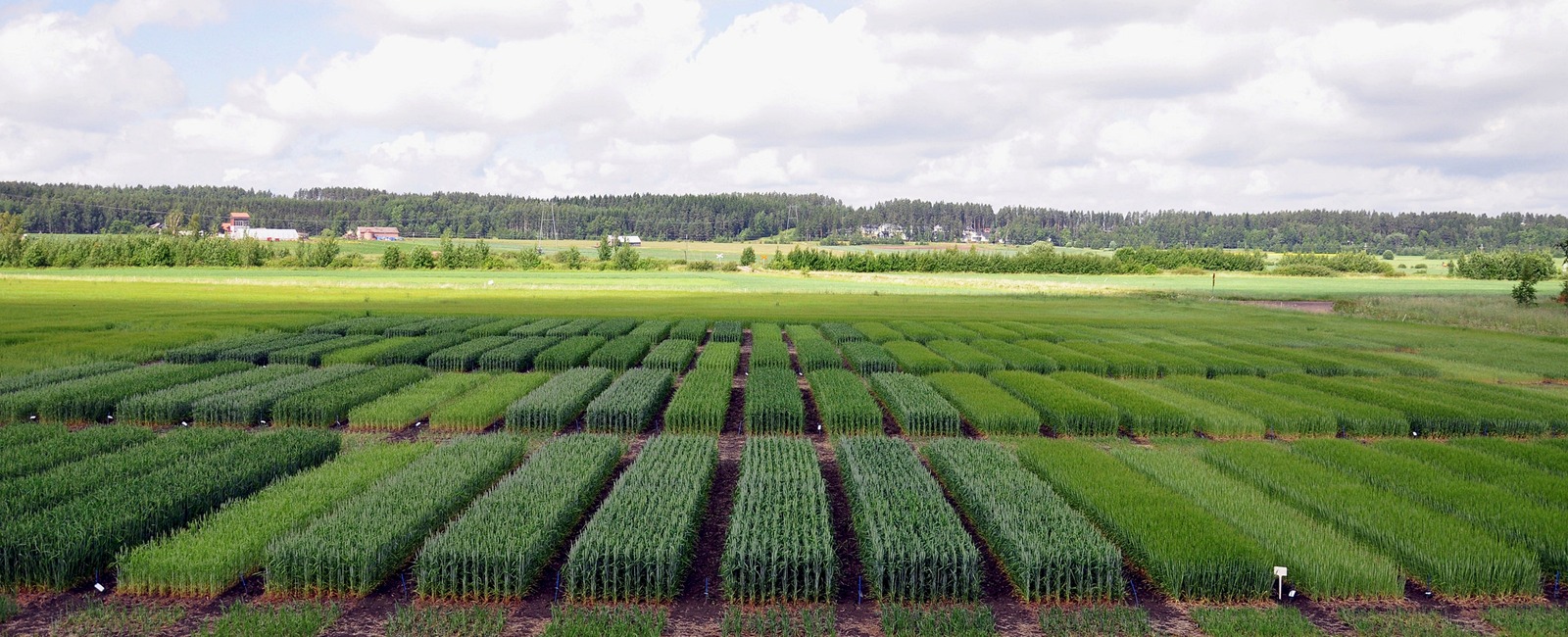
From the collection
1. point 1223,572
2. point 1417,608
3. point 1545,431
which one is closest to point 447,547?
point 1223,572

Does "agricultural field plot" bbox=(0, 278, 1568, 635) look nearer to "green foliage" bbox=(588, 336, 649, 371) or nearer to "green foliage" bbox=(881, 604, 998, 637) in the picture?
"green foliage" bbox=(881, 604, 998, 637)

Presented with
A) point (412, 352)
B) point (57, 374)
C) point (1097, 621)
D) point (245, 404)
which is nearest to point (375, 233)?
point (412, 352)

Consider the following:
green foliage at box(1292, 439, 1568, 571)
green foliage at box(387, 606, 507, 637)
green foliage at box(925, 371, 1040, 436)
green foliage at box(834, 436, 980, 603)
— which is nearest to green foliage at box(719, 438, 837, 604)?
green foliage at box(834, 436, 980, 603)

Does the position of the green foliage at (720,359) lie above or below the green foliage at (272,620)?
above

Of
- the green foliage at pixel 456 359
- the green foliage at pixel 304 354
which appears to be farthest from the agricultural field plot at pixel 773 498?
the green foliage at pixel 456 359

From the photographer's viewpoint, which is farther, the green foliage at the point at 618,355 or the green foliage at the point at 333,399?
the green foliage at the point at 618,355

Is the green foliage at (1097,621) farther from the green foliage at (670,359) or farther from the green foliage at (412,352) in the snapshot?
the green foliage at (412,352)

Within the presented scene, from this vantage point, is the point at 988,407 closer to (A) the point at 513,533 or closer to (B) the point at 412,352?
(A) the point at 513,533
